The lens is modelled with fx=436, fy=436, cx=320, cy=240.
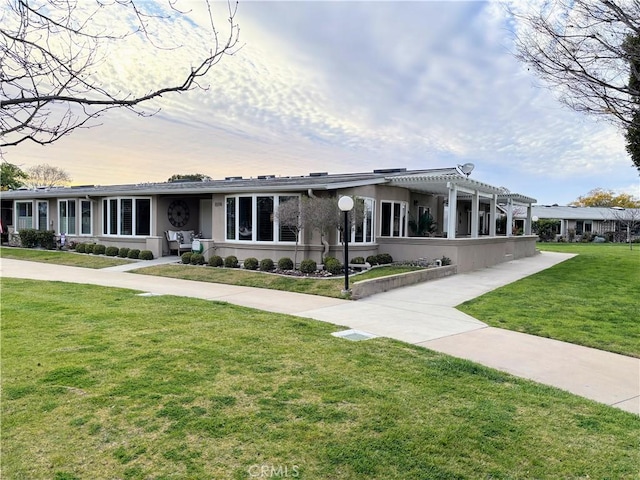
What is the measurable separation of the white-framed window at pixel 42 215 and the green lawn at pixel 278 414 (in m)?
19.8

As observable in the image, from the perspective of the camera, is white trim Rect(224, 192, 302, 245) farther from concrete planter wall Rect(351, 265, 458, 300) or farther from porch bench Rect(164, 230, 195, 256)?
concrete planter wall Rect(351, 265, 458, 300)

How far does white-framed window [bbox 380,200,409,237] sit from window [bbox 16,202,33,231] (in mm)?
19421

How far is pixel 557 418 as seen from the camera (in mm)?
3844

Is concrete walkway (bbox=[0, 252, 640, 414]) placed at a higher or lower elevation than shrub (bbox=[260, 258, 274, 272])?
lower

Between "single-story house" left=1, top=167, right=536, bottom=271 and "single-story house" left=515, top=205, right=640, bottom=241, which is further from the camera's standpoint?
"single-story house" left=515, top=205, right=640, bottom=241

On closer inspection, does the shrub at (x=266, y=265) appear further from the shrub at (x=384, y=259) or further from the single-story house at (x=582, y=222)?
the single-story house at (x=582, y=222)

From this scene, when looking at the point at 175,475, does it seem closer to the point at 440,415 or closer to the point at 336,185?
the point at 440,415

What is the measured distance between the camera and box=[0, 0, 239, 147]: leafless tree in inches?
100

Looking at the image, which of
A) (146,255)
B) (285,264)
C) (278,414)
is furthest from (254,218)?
(278,414)

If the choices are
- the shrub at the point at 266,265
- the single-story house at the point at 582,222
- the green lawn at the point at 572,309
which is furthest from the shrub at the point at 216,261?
the single-story house at the point at 582,222

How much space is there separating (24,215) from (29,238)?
140 inches

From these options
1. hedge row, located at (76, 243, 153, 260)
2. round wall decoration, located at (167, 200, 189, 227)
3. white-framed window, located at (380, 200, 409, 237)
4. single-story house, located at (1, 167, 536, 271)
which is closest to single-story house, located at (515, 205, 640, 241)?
single-story house, located at (1, 167, 536, 271)

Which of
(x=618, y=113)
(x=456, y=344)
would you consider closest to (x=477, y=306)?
(x=456, y=344)

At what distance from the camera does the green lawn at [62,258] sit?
16.9 meters
